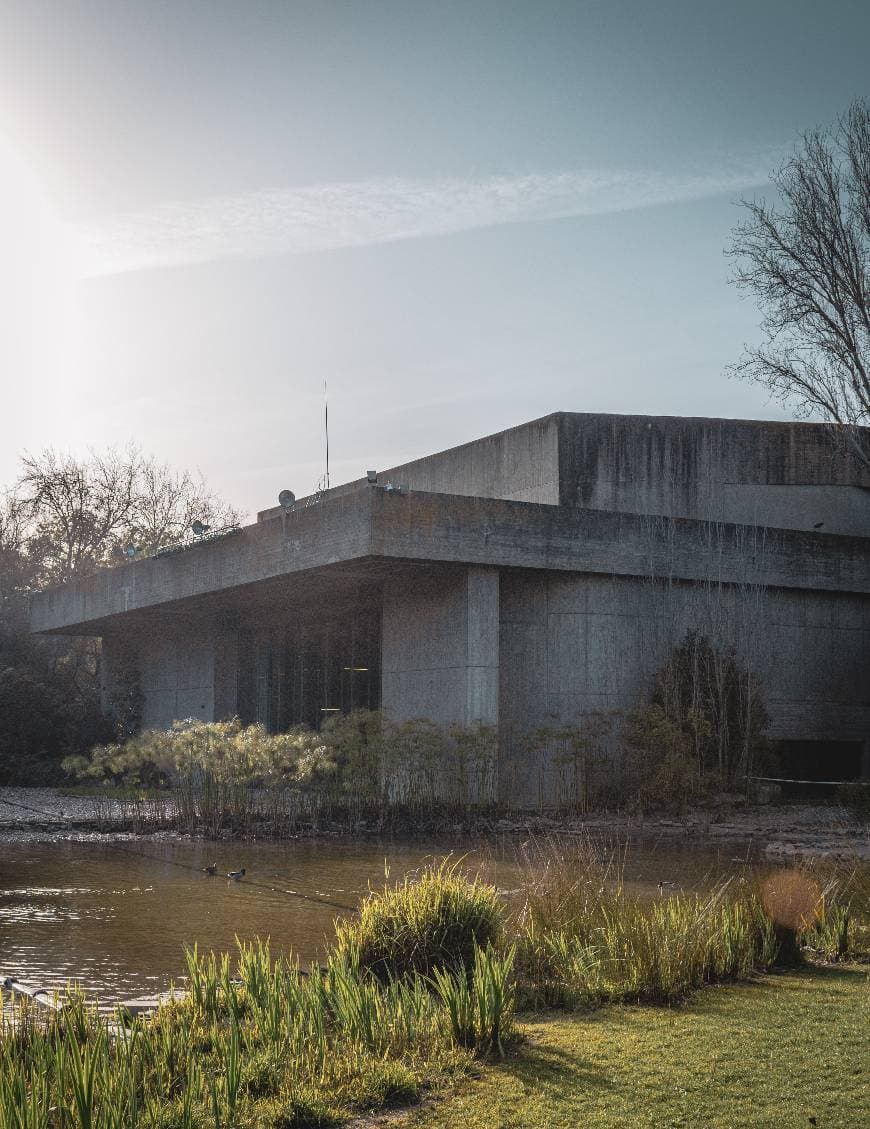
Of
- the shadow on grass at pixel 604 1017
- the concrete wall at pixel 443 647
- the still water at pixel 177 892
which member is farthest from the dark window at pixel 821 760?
the shadow on grass at pixel 604 1017

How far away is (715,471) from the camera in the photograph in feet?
73.5

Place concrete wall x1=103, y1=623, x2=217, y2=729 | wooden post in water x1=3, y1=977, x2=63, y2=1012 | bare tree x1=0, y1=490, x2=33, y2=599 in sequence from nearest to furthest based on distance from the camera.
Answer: wooden post in water x1=3, y1=977, x2=63, y2=1012 → concrete wall x1=103, y1=623, x2=217, y2=729 → bare tree x1=0, y1=490, x2=33, y2=599

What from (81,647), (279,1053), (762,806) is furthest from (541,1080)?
(81,647)

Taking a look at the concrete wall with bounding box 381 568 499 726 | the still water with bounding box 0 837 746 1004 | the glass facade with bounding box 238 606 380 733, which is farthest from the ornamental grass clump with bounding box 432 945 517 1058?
the glass facade with bounding box 238 606 380 733

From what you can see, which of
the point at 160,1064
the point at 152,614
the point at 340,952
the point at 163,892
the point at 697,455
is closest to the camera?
the point at 160,1064

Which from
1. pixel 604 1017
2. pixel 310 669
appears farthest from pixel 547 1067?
pixel 310 669

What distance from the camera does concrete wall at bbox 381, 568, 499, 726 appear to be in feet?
55.0

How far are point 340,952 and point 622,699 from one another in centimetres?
1296

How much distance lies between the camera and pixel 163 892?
912 centimetres

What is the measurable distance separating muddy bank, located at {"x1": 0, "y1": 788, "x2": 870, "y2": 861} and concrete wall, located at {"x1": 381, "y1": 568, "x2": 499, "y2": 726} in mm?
1884

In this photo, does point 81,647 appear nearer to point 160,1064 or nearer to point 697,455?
point 697,455

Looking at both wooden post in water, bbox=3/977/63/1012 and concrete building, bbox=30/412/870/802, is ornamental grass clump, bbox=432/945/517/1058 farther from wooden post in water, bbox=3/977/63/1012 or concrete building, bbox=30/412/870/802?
concrete building, bbox=30/412/870/802

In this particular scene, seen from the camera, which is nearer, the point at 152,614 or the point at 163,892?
the point at 163,892

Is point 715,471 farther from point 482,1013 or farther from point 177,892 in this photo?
point 482,1013
